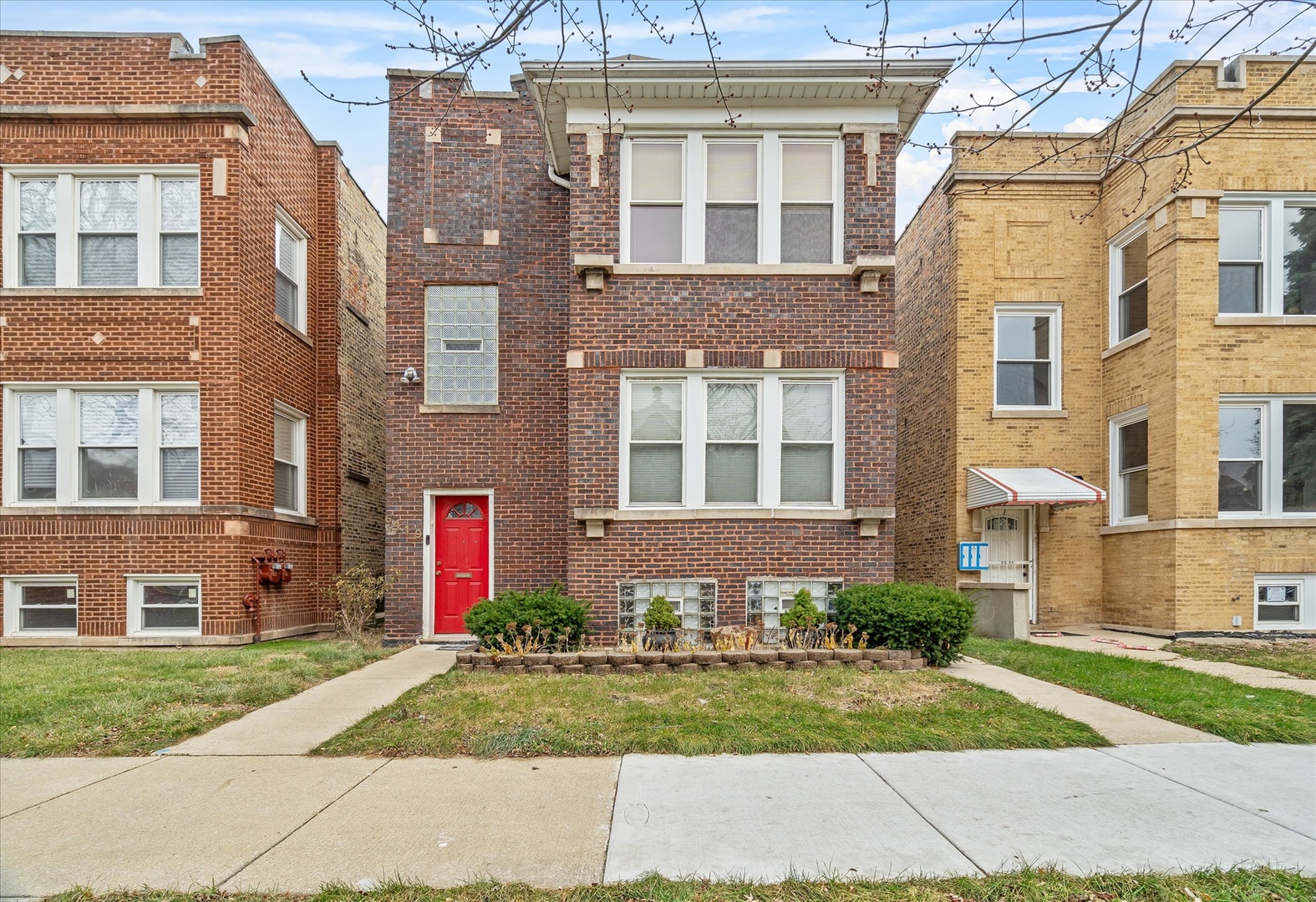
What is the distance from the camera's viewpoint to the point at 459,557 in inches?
453

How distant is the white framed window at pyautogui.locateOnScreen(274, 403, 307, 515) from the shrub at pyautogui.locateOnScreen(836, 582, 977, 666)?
9214 mm

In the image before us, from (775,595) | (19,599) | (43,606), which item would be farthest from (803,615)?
(19,599)

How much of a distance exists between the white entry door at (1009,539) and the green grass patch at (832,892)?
10.1m

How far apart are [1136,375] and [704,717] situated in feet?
33.9

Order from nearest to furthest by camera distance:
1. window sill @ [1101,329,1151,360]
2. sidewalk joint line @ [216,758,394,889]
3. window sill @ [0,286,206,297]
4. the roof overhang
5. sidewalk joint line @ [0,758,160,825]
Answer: sidewalk joint line @ [216,758,394,889] < sidewalk joint line @ [0,758,160,825] < the roof overhang < window sill @ [0,286,206,297] < window sill @ [1101,329,1151,360]

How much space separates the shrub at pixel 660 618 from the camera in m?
8.92

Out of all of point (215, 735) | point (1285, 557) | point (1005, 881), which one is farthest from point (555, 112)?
point (1285, 557)

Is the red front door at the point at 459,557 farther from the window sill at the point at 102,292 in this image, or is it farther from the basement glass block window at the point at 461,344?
the window sill at the point at 102,292

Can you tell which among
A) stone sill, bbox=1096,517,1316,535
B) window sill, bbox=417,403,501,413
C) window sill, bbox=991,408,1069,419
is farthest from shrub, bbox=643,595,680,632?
stone sill, bbox=1096,517,1316,535

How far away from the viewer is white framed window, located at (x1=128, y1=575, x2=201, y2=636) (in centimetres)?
1092

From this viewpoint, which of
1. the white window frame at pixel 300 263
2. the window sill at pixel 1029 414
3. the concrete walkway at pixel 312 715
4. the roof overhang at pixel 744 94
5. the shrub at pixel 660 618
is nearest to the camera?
the concrete walkway at pixel 312 715

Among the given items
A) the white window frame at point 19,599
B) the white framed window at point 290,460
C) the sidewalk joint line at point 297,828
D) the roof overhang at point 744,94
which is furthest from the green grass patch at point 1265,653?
the white window frame at point 19,599

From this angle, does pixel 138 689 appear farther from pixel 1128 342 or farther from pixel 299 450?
pixel 1128 342

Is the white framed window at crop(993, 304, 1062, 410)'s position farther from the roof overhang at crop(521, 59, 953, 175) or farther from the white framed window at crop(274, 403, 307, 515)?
the white framed window at crop(274, 403, 307, 515)
